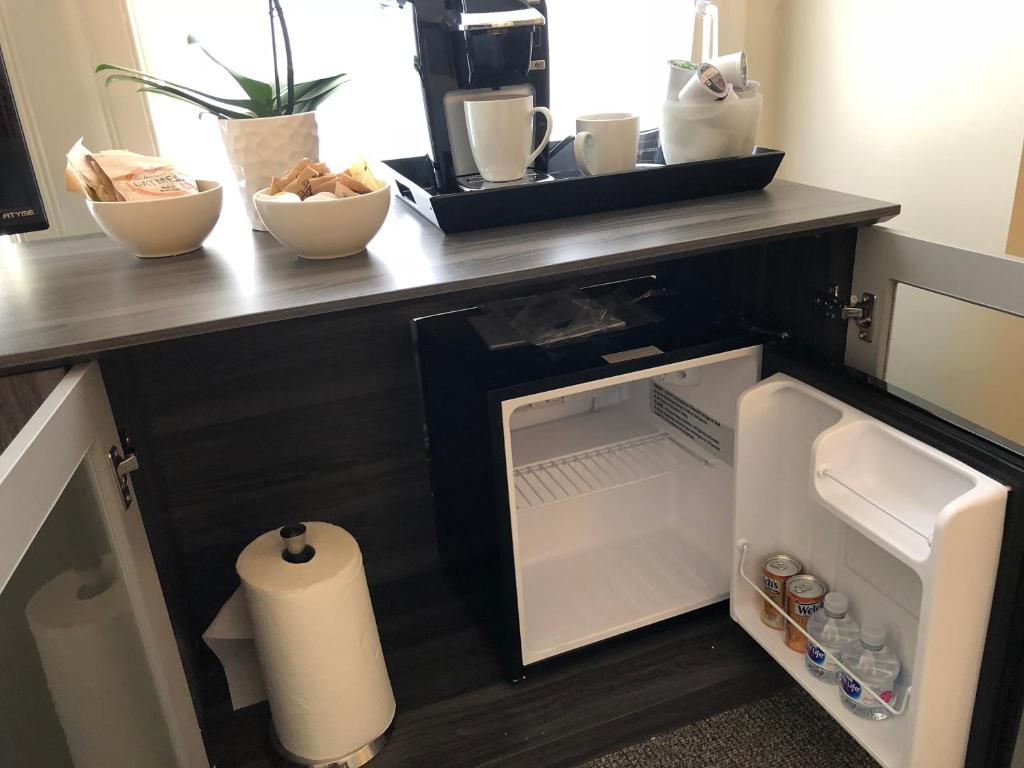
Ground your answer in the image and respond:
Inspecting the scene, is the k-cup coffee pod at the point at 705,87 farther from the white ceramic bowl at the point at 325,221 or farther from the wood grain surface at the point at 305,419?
the white ceramic bowl at the point at 325,221

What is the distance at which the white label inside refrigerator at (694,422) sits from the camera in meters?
1.44

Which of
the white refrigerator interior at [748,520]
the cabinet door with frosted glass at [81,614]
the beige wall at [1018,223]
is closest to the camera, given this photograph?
the cabinet door with frosted glass at [81,614]

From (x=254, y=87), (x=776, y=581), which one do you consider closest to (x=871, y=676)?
(x=776, y=581)

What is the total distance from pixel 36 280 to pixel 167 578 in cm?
49

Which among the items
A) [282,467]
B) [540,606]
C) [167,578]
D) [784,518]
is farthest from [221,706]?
[784,518]

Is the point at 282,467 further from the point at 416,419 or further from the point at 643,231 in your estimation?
the point at 643,231

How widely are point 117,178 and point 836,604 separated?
4.03 feet

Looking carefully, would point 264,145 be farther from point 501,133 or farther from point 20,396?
point 20,396

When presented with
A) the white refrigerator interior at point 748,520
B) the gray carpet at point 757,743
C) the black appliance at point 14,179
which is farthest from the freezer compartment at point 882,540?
the black appliance at point 14,179

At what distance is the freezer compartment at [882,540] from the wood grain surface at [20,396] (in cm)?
94

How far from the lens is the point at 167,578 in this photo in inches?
48.0

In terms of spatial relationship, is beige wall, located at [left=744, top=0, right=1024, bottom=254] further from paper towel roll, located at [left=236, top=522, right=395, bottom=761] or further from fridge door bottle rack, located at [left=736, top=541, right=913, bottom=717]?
paper towel roll, located at [left=236, top=522, right=395, bottom=761]

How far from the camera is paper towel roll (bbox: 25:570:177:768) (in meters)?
0.84

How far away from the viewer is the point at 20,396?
0.83m
